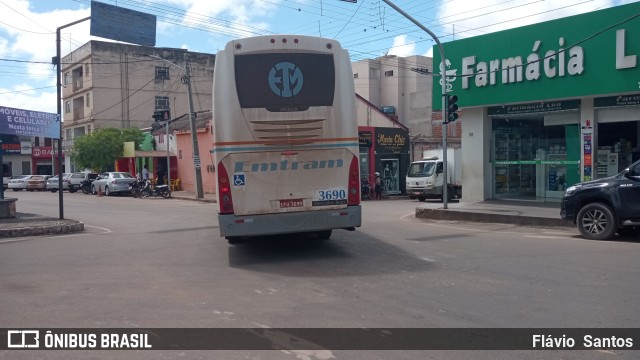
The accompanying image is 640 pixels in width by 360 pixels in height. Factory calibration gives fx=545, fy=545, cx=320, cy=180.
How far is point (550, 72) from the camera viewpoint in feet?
57.6

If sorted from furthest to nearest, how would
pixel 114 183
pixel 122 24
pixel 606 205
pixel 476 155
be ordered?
pixel 114 183 → pixel 122 24 → pixel 476 155 → pixel 606 205

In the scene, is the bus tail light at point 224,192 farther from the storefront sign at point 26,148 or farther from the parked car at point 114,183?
the storefront sign at point 26,148

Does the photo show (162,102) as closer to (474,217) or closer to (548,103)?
(548,103)

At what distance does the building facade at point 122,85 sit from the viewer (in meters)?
51.2

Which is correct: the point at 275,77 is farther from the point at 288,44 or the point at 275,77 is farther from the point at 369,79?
the point at 369,79

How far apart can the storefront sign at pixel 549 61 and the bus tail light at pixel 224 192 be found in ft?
36.6

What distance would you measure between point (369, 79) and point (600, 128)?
46037mm

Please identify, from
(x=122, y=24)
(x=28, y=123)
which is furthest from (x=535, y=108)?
(x=28, y=123)

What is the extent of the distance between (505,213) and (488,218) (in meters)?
0.56

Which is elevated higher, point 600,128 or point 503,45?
point 503,45

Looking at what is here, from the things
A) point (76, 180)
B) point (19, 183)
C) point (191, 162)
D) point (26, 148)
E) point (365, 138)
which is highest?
point (26, 148)

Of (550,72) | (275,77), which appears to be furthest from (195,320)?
(550,72)

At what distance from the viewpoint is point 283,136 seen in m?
9.43

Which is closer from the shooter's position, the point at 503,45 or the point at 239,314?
the point at 239,314
